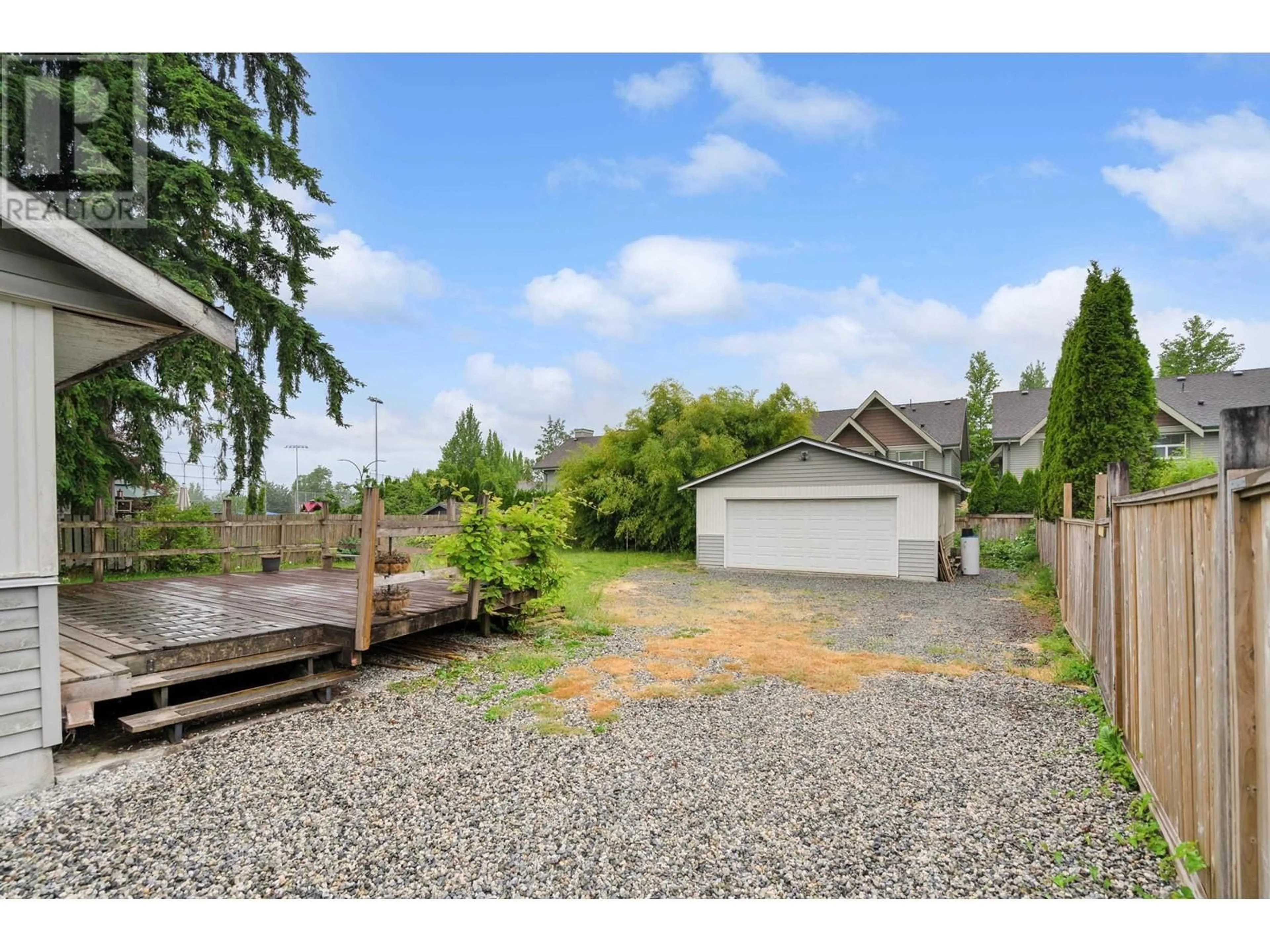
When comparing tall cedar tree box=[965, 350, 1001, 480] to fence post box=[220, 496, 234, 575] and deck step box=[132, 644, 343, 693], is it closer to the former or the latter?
fence post box=[220, 496, 234, 575]

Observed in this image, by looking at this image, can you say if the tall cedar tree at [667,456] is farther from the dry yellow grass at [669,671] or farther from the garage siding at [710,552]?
the dry yellow grass at [669,671]

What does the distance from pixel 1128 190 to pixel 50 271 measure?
1623 centimetres

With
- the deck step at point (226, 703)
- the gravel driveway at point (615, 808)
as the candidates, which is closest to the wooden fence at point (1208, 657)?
the gravel driveway at point (615, 808)

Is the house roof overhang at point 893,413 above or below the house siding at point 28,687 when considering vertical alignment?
above

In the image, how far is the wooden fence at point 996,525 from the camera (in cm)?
1795

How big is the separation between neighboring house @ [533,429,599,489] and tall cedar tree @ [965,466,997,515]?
701 inches

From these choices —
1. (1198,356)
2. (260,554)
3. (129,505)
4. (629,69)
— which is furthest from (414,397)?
(1198,356)

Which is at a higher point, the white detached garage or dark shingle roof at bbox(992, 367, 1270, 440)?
dark shingle roof at bbox(992, 367, 1270, 440)

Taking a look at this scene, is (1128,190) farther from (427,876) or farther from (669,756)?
(427,876)

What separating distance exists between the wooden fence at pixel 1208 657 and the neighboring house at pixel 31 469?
498 cm

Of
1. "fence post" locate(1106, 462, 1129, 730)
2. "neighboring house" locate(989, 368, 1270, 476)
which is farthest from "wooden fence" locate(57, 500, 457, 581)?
"neighboring house" locate(989, 368, 1270, 476)

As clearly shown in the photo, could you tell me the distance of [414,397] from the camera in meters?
27.6

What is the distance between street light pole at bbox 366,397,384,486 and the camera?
1873cm

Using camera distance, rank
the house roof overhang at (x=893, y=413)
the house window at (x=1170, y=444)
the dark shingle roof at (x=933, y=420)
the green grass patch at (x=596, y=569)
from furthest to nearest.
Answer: the dark shingle roof at (x=933, y=420) < the house roof overhang at (x=893, y=413) < the house window at (x=1170, y=444) < the green grass patch at (x=596, y=569)
